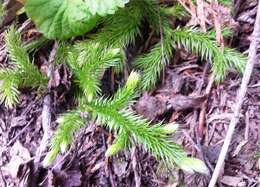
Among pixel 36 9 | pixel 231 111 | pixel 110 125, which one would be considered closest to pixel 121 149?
pixel 110 125

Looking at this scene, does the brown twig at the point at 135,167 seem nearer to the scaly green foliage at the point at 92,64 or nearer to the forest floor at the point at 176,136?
the forest floor at the point at 176,136

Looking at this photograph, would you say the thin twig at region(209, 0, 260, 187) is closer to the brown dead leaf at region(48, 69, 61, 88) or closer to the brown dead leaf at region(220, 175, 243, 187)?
the brown dead leaf at region(220, 175, 243, 187)

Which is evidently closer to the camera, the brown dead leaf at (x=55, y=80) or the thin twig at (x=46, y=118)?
the thin twig at (x=46, y=118)

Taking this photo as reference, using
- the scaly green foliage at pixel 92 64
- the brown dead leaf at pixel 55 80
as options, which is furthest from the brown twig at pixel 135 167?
the brown dead leaf at pixel 55 80

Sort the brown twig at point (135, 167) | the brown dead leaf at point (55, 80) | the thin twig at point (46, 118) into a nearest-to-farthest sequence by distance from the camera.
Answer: the brown twig at point (135, 167) < the thin twig at point (46, 118) < the brown dead leaf at point (55, 80)

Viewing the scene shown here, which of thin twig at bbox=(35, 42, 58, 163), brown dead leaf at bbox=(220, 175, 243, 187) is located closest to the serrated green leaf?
thin twig at bbox=(35, 42, 58, 163)

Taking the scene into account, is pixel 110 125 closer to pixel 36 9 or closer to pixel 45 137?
pixel 45 137

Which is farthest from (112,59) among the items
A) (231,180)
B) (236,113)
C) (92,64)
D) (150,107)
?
(231,180)
